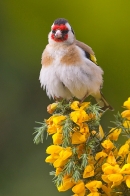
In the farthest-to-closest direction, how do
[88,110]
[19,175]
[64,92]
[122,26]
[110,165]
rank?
[19,175]
[122,26]
[64,92]
[88,110]
[110,165]

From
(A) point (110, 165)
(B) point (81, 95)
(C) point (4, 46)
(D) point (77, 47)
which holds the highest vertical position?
(C) point (4, 46)

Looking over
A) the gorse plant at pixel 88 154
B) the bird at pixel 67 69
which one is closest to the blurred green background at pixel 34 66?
the bird at pixel 67 69

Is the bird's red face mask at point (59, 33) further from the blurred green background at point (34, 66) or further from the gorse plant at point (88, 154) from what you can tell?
the blurred green background at point (34, 66)

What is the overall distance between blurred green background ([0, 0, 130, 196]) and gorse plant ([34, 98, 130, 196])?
2.49m

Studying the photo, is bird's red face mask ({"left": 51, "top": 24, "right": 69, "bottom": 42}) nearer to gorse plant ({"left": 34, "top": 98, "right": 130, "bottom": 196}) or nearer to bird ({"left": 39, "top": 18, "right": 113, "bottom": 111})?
bird ({"left": 39, "top": 18, "right": 113, "bottom": 111})

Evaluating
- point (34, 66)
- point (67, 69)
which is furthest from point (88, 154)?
point (34, 66)

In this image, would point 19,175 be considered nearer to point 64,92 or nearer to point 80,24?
point 80,24

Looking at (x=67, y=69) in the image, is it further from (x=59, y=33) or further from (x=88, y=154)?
(x=88, y=154)

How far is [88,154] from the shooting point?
1.79 meters

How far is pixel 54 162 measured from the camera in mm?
1828

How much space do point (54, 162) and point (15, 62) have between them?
3214 millimetres

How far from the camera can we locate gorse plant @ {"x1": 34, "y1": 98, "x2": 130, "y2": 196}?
176 centimetres

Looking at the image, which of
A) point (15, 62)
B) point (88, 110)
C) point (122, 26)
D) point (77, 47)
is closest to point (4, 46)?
point (15, 62)

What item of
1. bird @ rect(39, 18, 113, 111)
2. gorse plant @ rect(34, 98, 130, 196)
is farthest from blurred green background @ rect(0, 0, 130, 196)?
gorse plant @ rect(34, 98, 130, 196)
